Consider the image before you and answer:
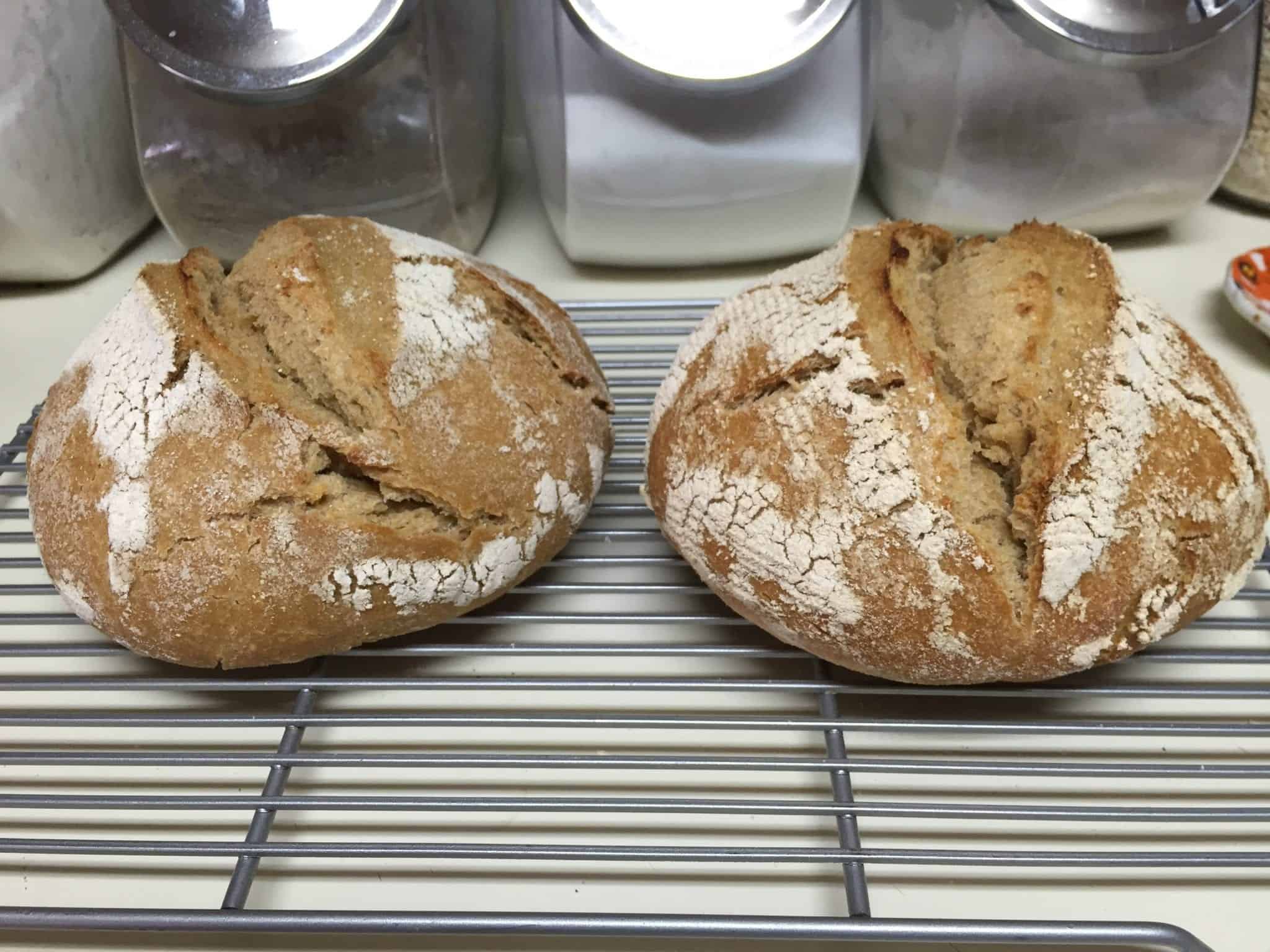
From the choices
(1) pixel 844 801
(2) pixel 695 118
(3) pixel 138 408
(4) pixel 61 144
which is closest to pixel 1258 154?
(2) pixel 695 118

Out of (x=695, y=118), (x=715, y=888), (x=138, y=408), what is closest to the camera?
(x=715, y=888)

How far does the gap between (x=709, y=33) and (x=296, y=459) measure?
0.81m

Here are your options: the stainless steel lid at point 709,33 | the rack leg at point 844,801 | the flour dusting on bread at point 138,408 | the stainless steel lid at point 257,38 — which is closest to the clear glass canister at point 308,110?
the stainless steel lid at point 257,38

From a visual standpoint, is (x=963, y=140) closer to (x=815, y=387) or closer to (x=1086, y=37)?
(x=1086, y=37)

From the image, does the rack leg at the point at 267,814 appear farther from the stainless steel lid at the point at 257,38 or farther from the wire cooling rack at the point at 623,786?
the stainless steel lid at the point at 257,38

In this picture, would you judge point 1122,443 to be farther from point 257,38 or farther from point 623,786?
point 257,38

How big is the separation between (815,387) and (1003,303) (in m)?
0.21

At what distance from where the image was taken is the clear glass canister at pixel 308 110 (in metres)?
1.23

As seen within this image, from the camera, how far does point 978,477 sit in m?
0.91

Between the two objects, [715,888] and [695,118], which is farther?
[695,118]

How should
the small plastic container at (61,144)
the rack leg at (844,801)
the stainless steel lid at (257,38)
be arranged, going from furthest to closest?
the small plastic container at (61,144)
the stainless steel lid at (257,38)
the rack leg at (844,801)

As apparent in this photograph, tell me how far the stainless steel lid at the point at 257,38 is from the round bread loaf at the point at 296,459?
0.28 meters

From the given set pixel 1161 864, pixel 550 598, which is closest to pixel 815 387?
pixel 550 598

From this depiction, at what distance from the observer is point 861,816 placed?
867 millimetres
